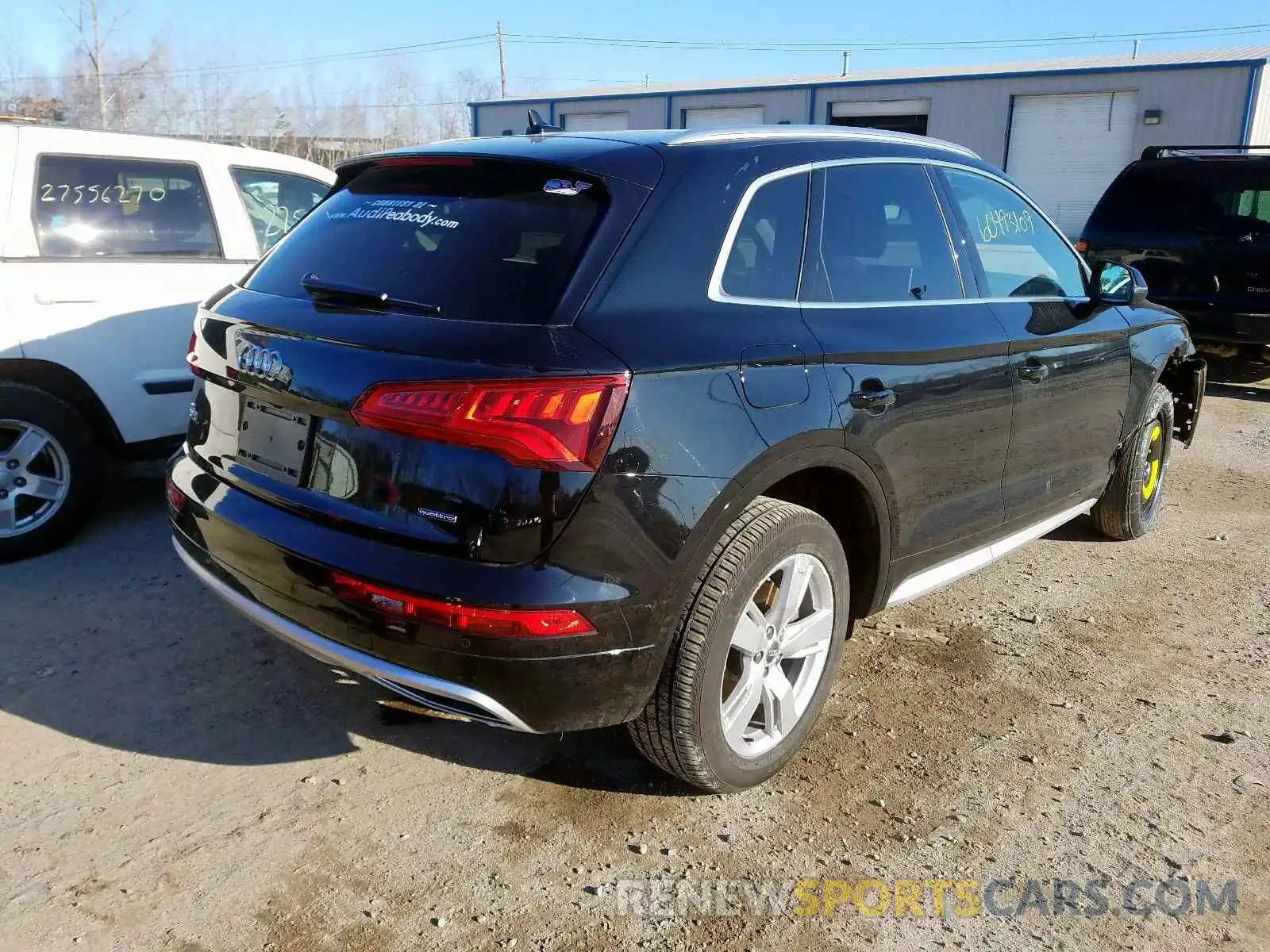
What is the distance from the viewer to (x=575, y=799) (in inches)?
116

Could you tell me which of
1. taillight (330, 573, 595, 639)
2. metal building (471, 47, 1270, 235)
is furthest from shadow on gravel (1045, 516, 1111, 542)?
metal building (471, 47, 1270, 235)

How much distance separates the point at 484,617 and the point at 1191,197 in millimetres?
8263

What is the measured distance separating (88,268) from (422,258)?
272cm

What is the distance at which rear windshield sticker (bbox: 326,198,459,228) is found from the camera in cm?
276

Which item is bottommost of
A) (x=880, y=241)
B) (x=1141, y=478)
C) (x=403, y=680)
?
(x=1141, y=478)

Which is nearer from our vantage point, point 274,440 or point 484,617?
point 484,617

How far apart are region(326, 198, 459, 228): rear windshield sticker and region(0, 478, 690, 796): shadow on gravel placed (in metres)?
1.57

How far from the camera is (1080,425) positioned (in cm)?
415

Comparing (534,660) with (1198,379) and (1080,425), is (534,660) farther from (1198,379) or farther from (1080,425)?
(1198,379)

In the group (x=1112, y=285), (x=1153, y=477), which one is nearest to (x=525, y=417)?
(x=1112, y=285)

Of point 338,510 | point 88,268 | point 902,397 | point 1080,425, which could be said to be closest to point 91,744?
point 338,510

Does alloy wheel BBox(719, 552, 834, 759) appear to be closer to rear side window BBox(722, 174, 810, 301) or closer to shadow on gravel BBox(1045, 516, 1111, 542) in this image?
rear side window BBox(722, 174, 810, 301)

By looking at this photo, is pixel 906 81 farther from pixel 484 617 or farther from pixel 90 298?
pixel 484 617

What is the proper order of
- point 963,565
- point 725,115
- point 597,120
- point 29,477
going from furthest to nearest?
point 597,120
point 725,115
point 29,477
point 963,565
